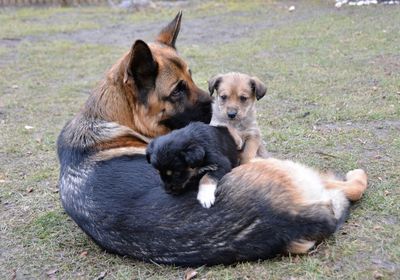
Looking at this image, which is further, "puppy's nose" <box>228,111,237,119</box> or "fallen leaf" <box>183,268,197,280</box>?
"puppy's nose" <box>228,111,237,119</box>

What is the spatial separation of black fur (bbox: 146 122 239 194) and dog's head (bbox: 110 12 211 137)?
0.51 m

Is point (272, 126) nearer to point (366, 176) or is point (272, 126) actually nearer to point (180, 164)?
point (366, 176)

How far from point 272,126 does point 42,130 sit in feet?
11.5

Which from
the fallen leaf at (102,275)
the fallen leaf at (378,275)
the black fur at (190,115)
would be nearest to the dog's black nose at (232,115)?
the black fur at (190,115)

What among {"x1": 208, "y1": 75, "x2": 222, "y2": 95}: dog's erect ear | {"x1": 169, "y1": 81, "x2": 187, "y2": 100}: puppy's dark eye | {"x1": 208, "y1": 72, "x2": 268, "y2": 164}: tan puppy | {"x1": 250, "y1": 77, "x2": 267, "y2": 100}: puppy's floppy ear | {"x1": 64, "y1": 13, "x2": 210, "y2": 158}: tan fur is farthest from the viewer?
{"x1": 208, "y1": 75, "x2": 222, "y2": 95}: dog's erect ear

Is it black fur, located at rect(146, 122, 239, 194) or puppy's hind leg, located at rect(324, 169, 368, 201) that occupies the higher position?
black fur, located at rect(146, 122, 239, 194)

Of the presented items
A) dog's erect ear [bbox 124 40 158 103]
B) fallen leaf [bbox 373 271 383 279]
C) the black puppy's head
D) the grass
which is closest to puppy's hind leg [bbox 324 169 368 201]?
the grass

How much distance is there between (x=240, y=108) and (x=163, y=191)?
1661 millimetres

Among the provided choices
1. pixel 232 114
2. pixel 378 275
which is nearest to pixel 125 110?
pixel 232 114

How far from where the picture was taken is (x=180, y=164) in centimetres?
397

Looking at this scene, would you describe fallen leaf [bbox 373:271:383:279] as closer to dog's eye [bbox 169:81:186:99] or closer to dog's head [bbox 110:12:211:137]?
dog's head [bbox 110:12:211:137]

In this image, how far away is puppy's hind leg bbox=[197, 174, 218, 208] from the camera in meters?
3.77

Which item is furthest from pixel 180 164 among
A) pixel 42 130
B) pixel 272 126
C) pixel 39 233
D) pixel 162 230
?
pixel 42 130

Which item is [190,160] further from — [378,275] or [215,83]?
[215,83]
